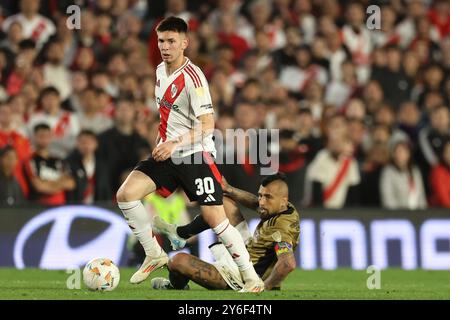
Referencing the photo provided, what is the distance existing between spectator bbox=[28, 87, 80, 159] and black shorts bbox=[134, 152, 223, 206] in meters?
5.50

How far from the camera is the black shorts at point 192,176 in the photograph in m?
9.42

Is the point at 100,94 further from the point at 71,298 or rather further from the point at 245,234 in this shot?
the point at 71,298

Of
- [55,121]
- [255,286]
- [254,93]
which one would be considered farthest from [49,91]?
[255,286]

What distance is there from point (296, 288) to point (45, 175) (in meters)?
4.63

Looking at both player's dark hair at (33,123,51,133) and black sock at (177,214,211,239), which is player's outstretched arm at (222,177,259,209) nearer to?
black sock at (177,214,211,239)

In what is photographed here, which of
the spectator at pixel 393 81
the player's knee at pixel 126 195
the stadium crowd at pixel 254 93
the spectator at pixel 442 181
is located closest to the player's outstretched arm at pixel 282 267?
the player's knee at pixel 126 195

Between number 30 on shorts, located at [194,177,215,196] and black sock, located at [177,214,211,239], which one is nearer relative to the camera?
number 30 on shorts, located at [194,177,215,196]

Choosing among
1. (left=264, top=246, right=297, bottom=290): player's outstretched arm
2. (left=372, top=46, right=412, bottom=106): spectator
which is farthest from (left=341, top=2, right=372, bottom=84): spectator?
(left=264, top=246, right=297, bottom=290): player's outstretched arm

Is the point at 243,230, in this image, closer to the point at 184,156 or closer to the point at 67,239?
the point at 184,156

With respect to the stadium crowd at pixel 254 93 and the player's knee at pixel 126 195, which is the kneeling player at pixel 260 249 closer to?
the player's knee at pixel 126 195

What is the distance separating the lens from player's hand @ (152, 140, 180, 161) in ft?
30.5

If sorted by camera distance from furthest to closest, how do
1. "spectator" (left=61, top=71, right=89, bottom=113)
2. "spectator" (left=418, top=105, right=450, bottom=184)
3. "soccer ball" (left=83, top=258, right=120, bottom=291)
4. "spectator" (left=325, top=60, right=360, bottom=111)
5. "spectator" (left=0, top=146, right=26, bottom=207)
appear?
"spectator" (left=325, top=60, right=360, bottom=111) → "spectator" (left=418, top=105, right=450, bottom=184) → "spectator" (left=61, top=71, right=89, bottom=113) → "spectator" (left=0, top=146, right=26, bottom=207) → "soccer ball" (left=83, top=258, right=120, bottom=291)

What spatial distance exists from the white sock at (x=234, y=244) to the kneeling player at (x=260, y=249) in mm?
286

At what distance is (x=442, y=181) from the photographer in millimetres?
15430
